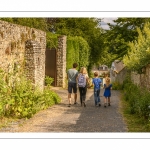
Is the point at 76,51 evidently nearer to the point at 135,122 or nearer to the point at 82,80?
the point at 82,80

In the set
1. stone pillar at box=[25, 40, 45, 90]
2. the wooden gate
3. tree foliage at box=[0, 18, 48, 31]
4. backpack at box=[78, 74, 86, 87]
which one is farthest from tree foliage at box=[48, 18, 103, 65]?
stone pillar at box=[25, 40, 45, 90]

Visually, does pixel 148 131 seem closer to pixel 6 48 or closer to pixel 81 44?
pixel 6 48

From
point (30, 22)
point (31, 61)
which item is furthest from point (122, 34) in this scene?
point (31, 61)

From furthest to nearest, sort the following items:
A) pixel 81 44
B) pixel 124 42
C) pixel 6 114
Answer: pixel 124 42, pixel 81 44, pixel 6 114

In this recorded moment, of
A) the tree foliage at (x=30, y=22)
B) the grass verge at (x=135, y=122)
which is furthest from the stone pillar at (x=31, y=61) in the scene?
the tree foliage at (x=30, y=22)

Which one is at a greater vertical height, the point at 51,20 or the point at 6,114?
the point at 51,20

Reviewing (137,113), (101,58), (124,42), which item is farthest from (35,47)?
(101,58)

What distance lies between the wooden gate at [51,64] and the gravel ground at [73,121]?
7.39 metres

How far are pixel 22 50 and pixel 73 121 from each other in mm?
3403

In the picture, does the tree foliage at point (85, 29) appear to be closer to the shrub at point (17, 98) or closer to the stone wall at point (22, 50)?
Result: the stone wall at point (22, 50)

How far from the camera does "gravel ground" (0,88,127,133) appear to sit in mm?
9193

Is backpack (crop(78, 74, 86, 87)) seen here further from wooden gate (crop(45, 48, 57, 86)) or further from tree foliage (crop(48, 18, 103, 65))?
tree foliage (crop(48, 18, 103, 65))

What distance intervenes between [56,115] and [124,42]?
573 inches

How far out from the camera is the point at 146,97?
10578mm
